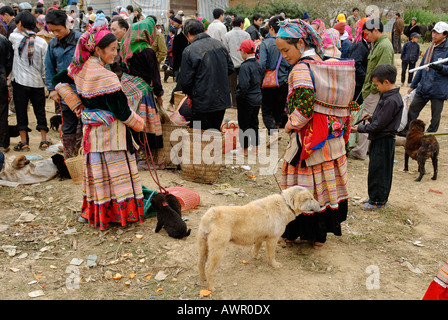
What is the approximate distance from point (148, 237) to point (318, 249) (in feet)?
6.47

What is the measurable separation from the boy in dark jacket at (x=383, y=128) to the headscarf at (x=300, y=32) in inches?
72.2

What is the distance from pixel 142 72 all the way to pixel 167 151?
137 cm

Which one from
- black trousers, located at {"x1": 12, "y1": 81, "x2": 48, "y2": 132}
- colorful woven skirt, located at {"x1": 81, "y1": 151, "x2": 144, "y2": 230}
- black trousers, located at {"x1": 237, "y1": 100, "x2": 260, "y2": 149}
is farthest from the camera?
black trousers, located at {"x1": 237, "y1": 100, "x2": 260, "y2": 149}

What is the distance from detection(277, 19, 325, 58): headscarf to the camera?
12.8ft

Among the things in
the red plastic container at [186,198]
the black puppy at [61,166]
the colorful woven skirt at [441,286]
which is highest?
the colorful woven skirt at [441,286]

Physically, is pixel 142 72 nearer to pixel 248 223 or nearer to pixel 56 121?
pixel 56 121

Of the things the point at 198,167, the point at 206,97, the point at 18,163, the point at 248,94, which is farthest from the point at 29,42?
the point at 248,94

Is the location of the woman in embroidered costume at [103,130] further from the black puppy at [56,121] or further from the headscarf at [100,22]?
the black puppy at [56,121]

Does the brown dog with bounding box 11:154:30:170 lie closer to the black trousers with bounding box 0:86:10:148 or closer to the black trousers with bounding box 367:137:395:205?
the black trousers with bounding box 0:86:10:148

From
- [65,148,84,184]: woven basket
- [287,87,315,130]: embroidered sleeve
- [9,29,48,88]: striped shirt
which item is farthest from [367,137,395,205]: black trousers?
[9,29,48,88]: striped shirt

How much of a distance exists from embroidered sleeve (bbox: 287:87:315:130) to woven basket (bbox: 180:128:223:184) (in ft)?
8.00

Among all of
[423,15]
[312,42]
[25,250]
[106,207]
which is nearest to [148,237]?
[106,207]

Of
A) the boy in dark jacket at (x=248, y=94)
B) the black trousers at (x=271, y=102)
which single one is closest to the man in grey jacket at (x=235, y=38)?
the black trousers at (x=271, y=102)

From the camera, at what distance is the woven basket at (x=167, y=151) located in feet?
22.5
